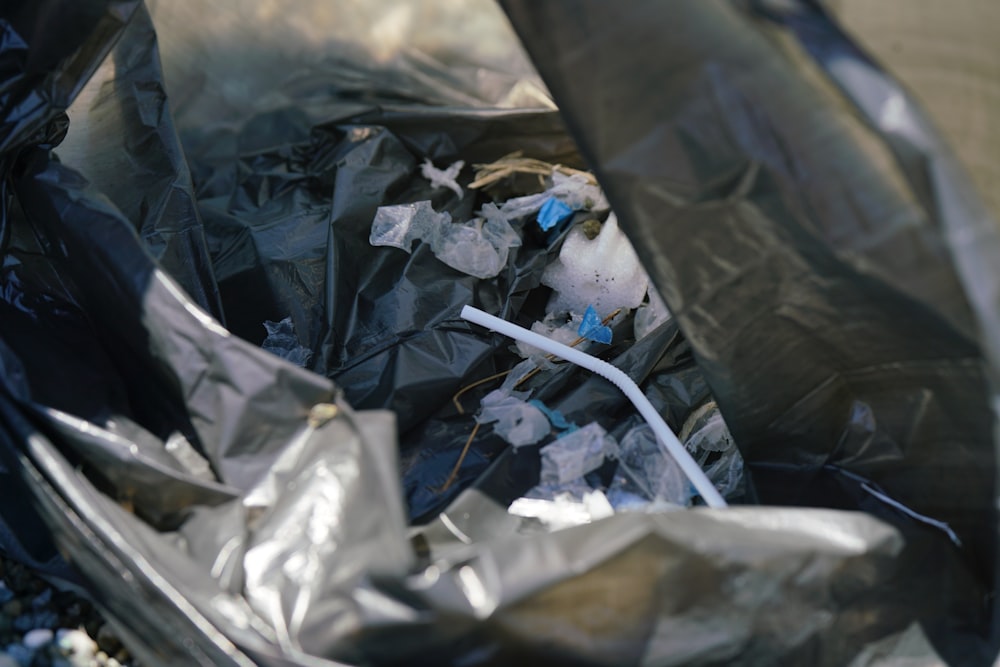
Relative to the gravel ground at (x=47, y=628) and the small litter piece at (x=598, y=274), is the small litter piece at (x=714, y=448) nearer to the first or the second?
the small litter piece at (x=598, y=274)

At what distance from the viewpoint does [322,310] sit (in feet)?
4.48

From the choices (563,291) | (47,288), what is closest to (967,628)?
(563,291)

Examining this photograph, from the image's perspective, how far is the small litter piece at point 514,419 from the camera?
3.64 ft

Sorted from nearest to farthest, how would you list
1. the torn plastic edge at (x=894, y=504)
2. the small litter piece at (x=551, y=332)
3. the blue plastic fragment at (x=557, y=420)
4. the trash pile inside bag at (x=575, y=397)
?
the trash pile inside bag at (x=575, y=397) < the torn plastic edge at (x=894, y=504) < the blue plastic fragment at (x=557, y=420) < the small litter piece at (x=551, y=332)

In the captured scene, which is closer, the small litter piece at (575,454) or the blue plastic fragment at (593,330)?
the small litter piece at (575,454)

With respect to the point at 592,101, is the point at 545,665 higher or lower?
lower

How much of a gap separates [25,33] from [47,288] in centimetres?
32

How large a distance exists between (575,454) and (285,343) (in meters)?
0.54

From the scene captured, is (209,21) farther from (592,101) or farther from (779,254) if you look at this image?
(779,254)

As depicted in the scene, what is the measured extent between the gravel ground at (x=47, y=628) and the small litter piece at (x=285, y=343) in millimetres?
443

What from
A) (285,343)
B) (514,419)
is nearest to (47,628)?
(285,343)

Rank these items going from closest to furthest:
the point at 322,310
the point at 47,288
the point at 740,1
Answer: the point at 740,1, the point at 47,288, the point at 322,310

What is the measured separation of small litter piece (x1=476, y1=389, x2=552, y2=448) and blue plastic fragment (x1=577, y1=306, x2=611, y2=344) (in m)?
0.17

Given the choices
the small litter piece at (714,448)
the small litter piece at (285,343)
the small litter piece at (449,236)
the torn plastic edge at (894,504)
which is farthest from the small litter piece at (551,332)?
the torn plastic edge at (894,504)
